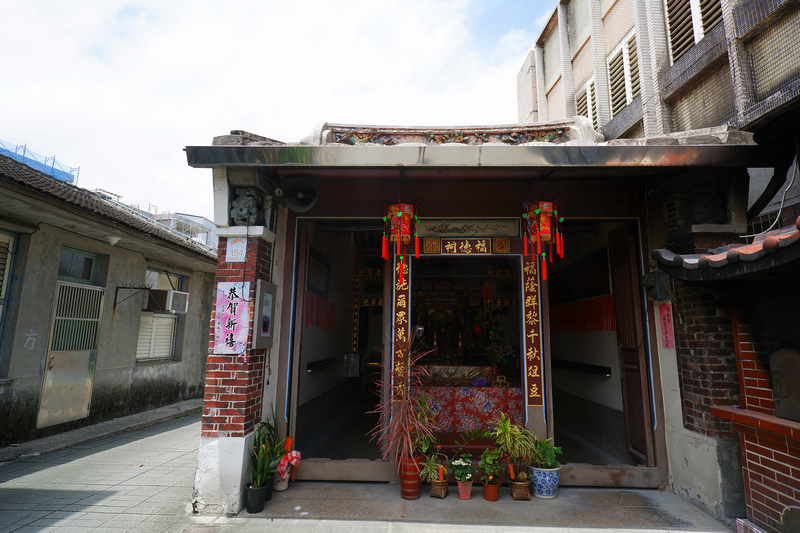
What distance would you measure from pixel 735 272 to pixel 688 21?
20.5 ft

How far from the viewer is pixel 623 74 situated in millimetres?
9172

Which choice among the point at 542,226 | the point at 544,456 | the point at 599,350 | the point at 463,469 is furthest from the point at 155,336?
the point at 599,350

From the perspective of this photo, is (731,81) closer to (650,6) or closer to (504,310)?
(650,6)

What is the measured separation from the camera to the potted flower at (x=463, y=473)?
4.26 m

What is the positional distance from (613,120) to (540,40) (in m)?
5.30

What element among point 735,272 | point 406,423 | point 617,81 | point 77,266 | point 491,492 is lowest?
point 491,492

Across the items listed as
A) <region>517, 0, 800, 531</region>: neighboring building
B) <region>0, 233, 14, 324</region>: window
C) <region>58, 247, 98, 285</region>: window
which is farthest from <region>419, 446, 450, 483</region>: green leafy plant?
<region>58, 247, 98, 285</region>: window

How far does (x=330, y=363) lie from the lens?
742 centimetres

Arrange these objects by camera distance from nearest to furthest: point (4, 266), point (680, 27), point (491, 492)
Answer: point (491, 492) → point (4, 266) → point (680, 27)

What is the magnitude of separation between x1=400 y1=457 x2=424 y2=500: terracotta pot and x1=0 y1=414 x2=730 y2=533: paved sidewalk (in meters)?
0.09

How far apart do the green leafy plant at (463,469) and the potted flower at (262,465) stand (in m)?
1.85

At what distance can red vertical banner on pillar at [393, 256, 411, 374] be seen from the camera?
482 centimetres

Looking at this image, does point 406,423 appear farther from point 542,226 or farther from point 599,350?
point 599,350

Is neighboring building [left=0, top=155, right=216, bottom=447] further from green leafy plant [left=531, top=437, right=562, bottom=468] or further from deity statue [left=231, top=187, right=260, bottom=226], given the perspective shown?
green leafy plant [left=531, top=437, right=562, bottom=468]
